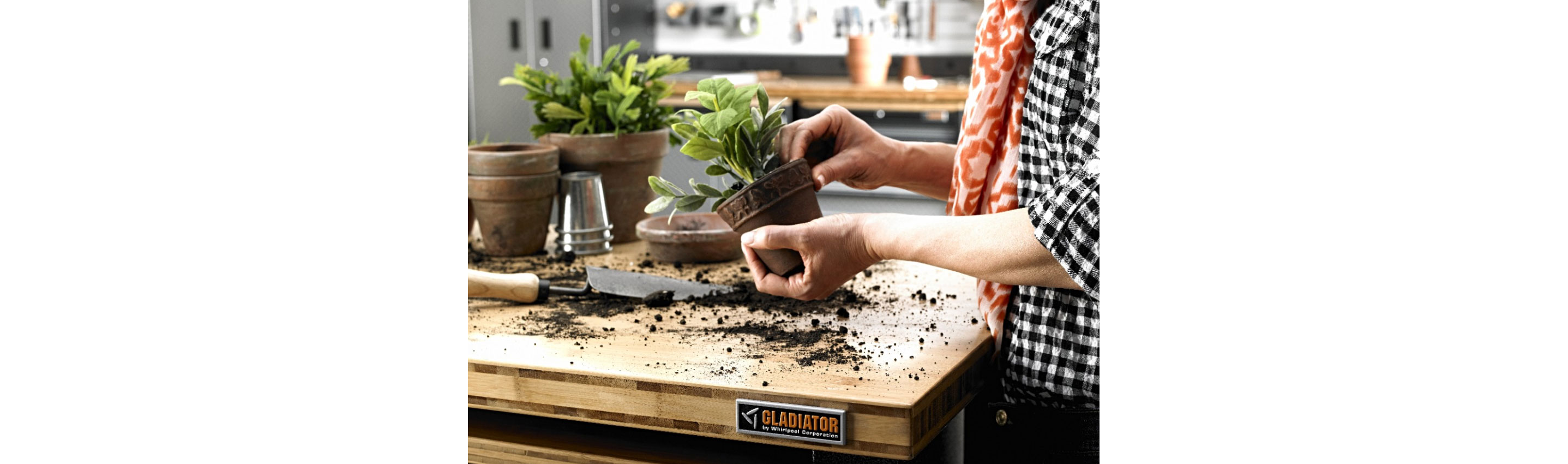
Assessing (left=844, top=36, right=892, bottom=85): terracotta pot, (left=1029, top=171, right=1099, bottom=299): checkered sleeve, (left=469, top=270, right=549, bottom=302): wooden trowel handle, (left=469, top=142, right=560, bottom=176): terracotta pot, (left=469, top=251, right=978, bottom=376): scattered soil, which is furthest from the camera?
(left=844, top=36, right=892, bottom=85): terracotta pot

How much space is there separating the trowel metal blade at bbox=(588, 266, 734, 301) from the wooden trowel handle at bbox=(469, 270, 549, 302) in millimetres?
72

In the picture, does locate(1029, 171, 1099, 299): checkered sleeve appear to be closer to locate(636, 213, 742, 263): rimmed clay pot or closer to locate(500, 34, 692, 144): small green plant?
locate(636, 213, 742, 263): rimmed clay pot

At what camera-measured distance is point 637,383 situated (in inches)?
42.3

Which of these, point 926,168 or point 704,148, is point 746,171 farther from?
point 926,168

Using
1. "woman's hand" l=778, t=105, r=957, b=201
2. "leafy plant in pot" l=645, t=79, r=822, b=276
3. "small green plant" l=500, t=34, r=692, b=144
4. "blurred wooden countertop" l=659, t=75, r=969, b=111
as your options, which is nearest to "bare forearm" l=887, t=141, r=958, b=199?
"woman's hand" l=778, t=105, r=957, b=201

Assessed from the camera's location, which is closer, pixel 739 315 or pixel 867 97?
pixel 739 315

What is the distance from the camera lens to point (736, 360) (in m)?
1.14

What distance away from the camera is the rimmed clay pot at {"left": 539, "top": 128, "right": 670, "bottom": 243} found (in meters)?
1.79

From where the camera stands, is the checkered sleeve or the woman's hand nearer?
the checkered sleeve

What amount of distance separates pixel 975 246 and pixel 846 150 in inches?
14.9

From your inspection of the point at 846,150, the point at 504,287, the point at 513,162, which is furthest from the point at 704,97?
the point at 513,162
